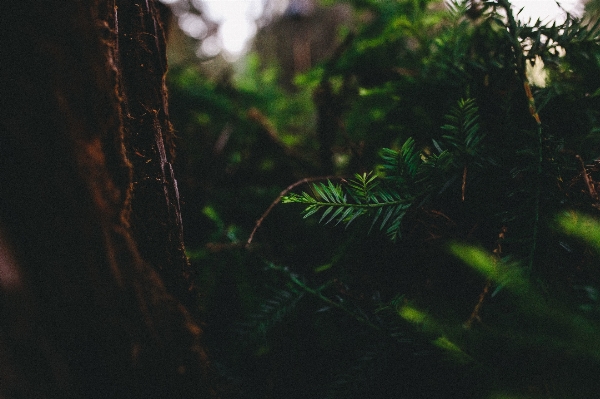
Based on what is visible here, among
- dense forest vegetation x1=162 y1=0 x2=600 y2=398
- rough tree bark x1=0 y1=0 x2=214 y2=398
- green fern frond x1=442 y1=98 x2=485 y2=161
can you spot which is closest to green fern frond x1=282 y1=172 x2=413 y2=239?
dense forest vegetation x1=162 y1=0 x2=600 y2=398

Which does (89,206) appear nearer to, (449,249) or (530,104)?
(449,249)

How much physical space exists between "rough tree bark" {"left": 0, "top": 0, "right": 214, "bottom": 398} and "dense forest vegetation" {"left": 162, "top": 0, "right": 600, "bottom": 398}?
0.21 metres

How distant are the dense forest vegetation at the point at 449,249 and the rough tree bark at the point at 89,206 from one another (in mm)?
214

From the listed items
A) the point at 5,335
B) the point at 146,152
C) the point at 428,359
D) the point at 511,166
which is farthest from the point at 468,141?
the point at 5,335

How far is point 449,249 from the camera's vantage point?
0.64 meters

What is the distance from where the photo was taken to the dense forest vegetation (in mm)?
466

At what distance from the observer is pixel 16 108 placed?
0.41 m

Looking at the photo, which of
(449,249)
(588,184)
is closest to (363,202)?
(449,249)

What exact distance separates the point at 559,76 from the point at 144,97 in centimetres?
94

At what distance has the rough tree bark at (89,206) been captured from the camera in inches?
15.9

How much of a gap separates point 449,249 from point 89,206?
0.64 metres

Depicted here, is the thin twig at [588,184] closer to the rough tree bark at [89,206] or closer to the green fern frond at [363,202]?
the green fern frond at [363,202]

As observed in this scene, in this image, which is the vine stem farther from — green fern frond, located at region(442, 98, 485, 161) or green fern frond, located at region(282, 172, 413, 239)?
green fern frond, located at region(282, 172, 413, 239)

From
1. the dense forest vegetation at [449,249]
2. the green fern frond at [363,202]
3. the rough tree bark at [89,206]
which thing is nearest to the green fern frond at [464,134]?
the dense forest vegetation at [449,249]
